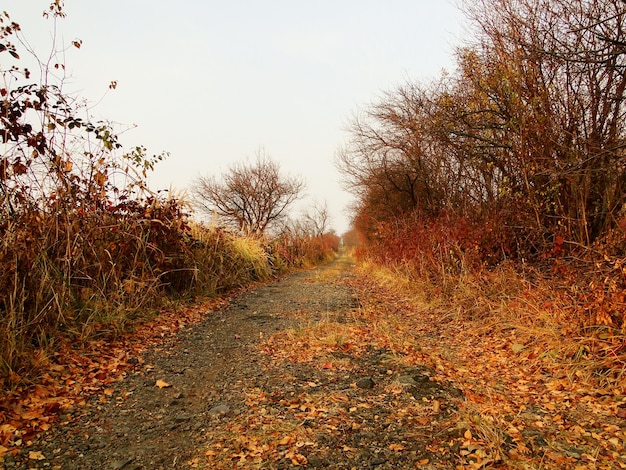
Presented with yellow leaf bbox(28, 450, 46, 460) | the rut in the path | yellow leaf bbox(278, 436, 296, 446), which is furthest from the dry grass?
yellow leaf bbox(28, 450, 46, 460)

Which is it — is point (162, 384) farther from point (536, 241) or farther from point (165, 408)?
point (536, 241)

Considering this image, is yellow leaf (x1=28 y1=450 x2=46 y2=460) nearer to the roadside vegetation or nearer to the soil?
the soil

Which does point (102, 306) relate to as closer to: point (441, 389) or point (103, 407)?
point (103, 407)

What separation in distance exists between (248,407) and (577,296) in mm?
2920

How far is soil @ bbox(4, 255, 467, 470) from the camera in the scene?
6.14 feet

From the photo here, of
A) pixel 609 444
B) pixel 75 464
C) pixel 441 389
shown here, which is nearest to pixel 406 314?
pixel 441 389

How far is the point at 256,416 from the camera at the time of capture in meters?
2.28

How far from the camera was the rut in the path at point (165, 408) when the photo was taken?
1.89 m

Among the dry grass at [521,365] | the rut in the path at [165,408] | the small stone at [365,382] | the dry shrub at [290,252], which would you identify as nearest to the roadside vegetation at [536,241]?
the dry grass at [521,365]

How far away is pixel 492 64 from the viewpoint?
5305mm

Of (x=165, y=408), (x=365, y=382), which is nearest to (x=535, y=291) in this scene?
(x=365, y=382)

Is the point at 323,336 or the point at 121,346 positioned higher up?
the point at 121,346

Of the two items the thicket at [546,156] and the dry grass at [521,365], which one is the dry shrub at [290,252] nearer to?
the thicket at [546,156]

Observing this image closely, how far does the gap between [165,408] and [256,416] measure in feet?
2.07
